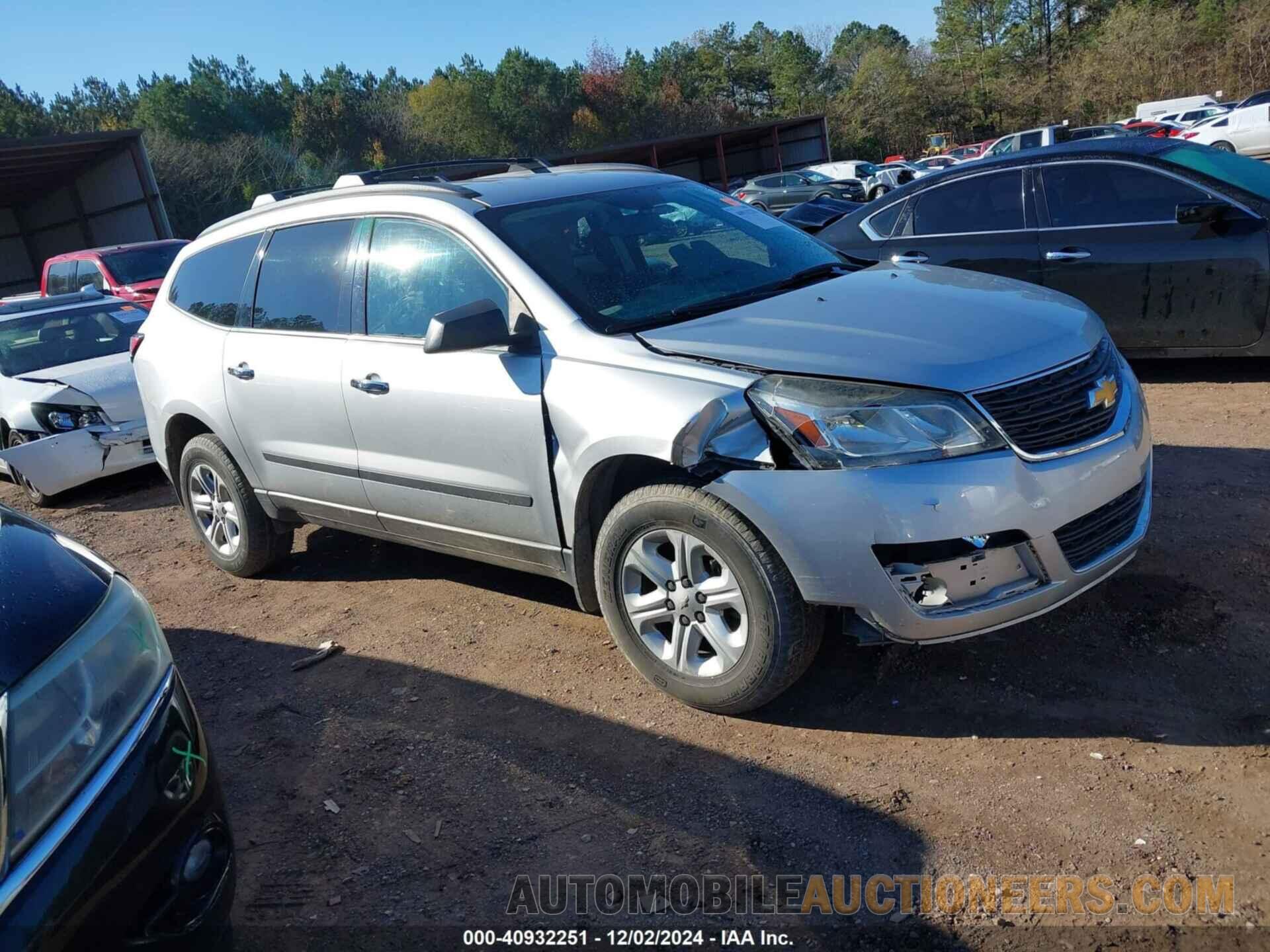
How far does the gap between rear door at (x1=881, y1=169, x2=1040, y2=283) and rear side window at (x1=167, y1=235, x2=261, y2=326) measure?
13.0ft

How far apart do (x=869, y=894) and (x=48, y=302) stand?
9.11 meters

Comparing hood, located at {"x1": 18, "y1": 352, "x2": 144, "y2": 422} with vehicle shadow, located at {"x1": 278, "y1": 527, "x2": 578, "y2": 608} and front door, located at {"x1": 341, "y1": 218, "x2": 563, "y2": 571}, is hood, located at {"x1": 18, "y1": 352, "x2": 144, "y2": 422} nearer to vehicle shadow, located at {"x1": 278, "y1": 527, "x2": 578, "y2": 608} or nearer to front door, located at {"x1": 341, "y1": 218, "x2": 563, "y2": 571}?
vehicle shadow, located at {"x1": 278, "y1": 527, "x2": 578, "y2": 608}

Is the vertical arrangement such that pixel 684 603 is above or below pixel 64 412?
below

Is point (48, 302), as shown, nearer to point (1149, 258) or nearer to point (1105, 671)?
point (1149, 258)

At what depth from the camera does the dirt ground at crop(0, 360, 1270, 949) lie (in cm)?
258

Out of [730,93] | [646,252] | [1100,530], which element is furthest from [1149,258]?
[730,93]

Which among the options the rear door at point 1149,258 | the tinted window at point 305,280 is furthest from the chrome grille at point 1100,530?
the rear door at point 1149,258

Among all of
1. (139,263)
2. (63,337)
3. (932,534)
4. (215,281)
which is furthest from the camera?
(139,263)

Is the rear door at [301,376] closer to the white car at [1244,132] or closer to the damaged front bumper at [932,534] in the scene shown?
the damaged front bumper at [932,534]

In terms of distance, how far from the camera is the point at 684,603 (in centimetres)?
331

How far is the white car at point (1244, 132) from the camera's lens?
77.2 ft

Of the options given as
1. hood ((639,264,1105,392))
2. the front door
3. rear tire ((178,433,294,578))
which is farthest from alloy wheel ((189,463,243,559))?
hood ((639,264,1105,392))

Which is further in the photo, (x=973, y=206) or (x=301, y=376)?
(x=973, y=206)

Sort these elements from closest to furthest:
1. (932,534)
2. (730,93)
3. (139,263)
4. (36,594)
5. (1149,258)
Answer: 1. (36,594)
2. (932,534)
3. (1149,258)
4. (139,263)
5. (730,93)
